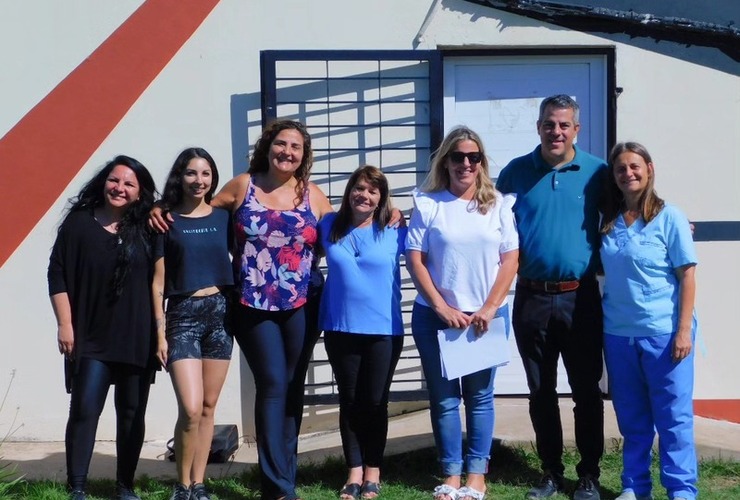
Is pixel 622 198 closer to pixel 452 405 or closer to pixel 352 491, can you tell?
pixel 452 405

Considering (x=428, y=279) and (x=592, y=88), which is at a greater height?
(x=592, y=88)

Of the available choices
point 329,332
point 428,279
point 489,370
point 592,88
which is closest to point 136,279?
point 329,332

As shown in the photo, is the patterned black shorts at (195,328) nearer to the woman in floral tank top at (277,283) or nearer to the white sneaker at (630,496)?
the woman in floral tank top at (277,283)

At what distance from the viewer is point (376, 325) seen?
14.4 feet

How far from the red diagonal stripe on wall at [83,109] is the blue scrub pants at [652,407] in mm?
3181

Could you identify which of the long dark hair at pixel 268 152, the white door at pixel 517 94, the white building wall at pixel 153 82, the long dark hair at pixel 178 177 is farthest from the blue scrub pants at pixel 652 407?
the white building wall at pixel 153 82

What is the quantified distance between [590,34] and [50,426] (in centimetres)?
407

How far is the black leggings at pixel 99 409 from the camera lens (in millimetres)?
4297

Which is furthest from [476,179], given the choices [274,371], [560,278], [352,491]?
[352,491]

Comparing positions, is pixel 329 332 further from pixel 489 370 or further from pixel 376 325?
pixel 489 370

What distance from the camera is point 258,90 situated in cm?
579

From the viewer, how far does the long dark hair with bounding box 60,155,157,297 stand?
168 inches

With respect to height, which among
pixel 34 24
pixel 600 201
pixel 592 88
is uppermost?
pixel 34 24

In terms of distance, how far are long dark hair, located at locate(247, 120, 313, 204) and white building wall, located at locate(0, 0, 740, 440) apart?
4.27 ft
